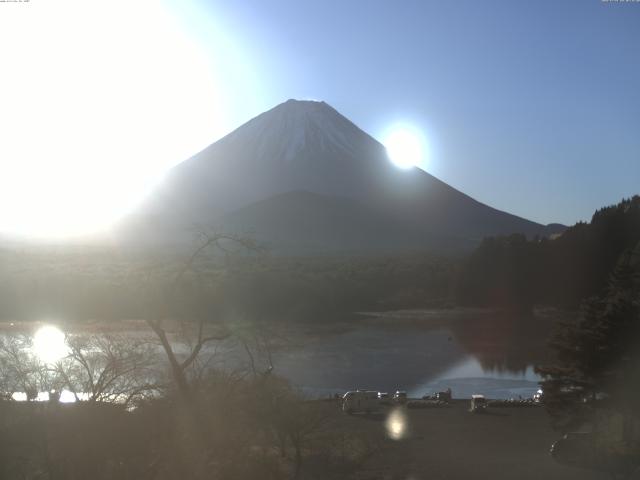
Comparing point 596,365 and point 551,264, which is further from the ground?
point 551,264

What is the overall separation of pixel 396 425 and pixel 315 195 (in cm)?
7056

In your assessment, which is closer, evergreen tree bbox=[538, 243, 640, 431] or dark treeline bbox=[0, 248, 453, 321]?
evergreen tree bbox=[538, 243, 640, 431]

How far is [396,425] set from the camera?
12523 mm

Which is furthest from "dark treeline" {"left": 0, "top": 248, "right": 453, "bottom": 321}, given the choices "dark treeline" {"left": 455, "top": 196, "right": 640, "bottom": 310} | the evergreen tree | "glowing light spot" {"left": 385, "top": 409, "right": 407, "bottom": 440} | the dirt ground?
the evergreen tree

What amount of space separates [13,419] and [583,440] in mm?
6828

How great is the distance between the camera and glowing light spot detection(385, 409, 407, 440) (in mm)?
11691

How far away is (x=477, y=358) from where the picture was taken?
77.5ft

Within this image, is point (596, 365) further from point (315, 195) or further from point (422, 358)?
point (315, 195)

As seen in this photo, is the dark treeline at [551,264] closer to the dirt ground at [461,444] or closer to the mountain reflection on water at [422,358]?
the mountain reflection on water at [422,358]

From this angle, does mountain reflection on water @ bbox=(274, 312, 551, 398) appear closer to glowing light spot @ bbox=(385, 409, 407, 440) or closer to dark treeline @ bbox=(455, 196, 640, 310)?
glowing light spot @ bbox=(385, 409, 407, 440)

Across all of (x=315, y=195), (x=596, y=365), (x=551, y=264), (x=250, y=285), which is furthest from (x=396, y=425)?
(x=315, y=195)

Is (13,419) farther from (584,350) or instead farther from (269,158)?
(269,158)

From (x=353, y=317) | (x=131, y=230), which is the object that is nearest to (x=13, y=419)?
(x=353, y=317)

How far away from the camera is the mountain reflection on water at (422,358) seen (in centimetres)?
1844
